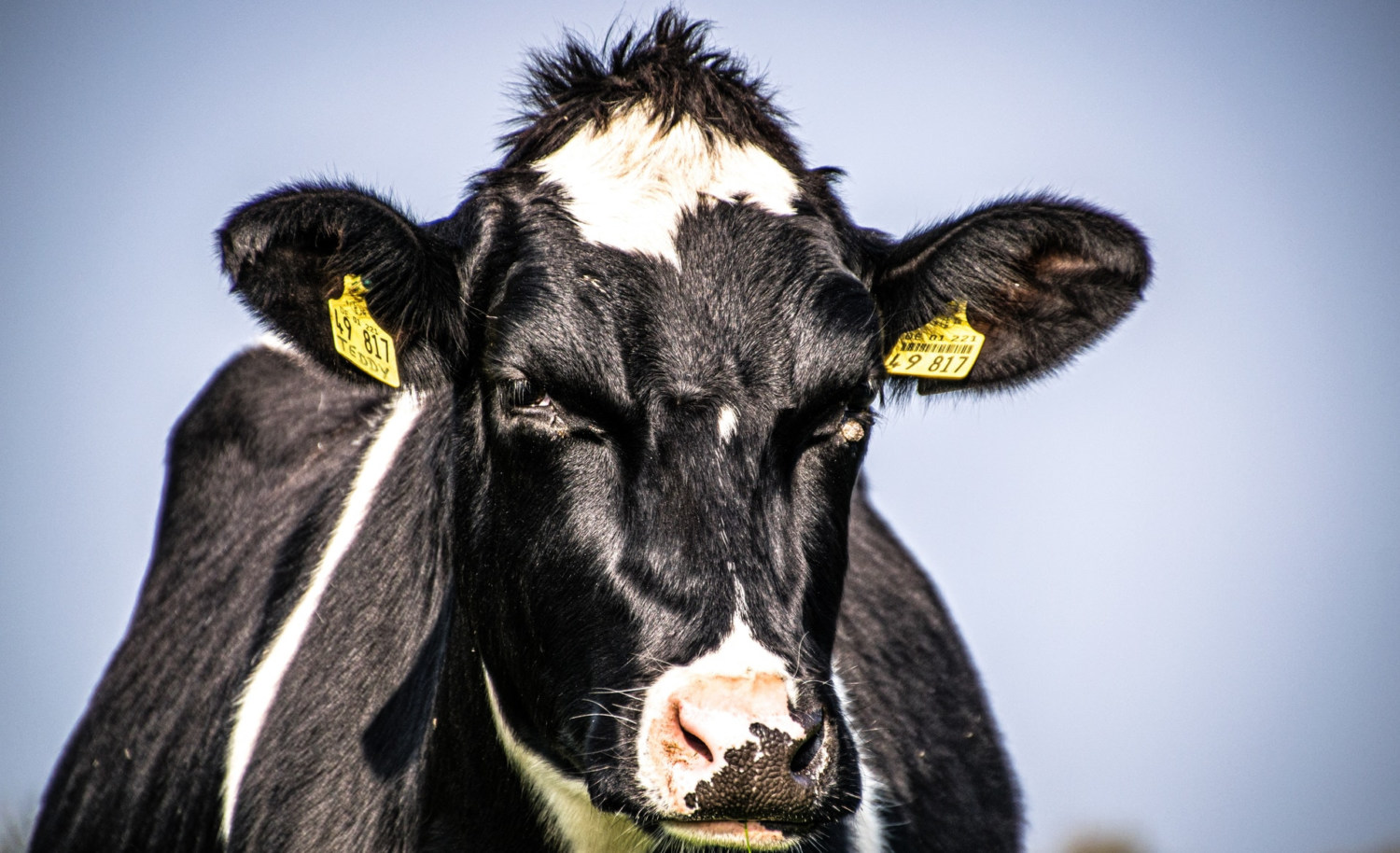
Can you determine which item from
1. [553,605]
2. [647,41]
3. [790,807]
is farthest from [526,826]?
[647,41]

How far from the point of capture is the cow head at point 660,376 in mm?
3090

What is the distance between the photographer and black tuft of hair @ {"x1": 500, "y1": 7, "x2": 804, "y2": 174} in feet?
13.8

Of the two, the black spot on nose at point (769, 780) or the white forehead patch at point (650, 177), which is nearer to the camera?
the black spot on nose at point (769, 780)

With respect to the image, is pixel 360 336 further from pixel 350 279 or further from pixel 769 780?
pixel 769 780

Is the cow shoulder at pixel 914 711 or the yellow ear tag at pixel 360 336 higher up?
the yellow ear tag at pixel 360 336

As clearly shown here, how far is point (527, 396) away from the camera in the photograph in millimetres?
3604

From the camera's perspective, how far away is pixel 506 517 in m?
3.68

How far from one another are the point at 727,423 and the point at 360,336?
113cm

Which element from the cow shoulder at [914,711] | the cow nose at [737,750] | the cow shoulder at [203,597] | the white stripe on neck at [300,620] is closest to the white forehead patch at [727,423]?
the cow nose at [737,750]

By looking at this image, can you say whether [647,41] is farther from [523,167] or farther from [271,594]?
[271,594]

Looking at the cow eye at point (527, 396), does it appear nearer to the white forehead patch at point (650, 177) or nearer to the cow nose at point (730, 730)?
the white forehead patch at point (650, 177)

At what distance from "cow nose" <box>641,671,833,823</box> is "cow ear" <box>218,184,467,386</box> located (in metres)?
1.37

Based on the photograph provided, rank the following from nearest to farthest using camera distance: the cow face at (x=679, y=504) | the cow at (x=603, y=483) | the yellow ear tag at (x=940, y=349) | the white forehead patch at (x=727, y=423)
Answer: the cow face at (x=679, y=504) < the cow at (x=603, y=483) < the white forehead patch at (x=727, y=423) < the yellow ear tag at (x=940, y=349)

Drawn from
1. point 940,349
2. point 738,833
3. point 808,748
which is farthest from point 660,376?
point 940,349
